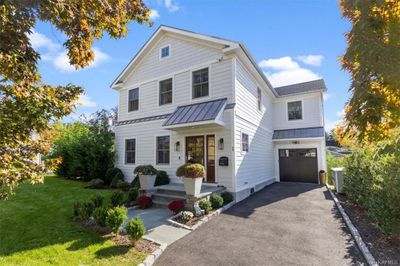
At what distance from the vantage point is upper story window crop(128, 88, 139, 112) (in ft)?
44.8

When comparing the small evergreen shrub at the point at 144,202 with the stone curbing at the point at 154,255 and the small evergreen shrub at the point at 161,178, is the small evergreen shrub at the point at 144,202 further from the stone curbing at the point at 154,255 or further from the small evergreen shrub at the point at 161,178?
the stone curbing at the point at 154,255

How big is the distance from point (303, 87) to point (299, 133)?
13.3 feet

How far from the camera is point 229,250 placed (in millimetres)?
5148

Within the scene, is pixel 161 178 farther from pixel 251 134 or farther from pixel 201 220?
Result: pixel 251 134

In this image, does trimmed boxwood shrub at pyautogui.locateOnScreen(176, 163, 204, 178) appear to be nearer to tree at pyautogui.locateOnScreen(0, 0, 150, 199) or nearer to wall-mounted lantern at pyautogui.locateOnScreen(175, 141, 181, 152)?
wall-mounted lantern at pyautogui.locateOnScreen(175, 141, 181, 152)

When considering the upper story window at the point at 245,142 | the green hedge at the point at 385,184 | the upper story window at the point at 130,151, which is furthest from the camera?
the upper story window at the point at 130,151

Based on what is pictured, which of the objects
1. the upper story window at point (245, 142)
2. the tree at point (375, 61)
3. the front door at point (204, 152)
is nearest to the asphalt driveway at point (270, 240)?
the front door at point (204, 152)

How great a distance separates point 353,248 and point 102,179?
496 inches

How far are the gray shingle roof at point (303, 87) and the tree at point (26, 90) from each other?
1520 centimetres

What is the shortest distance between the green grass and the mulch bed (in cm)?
481

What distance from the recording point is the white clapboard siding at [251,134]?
1016cm

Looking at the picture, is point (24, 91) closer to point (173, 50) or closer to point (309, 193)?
point (173, 50)

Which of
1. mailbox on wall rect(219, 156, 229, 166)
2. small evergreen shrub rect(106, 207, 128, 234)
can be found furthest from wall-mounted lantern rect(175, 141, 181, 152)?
small evergreen shrub rect(106, 207, 128, 234)

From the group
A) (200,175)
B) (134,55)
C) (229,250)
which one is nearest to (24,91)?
(229,250)
